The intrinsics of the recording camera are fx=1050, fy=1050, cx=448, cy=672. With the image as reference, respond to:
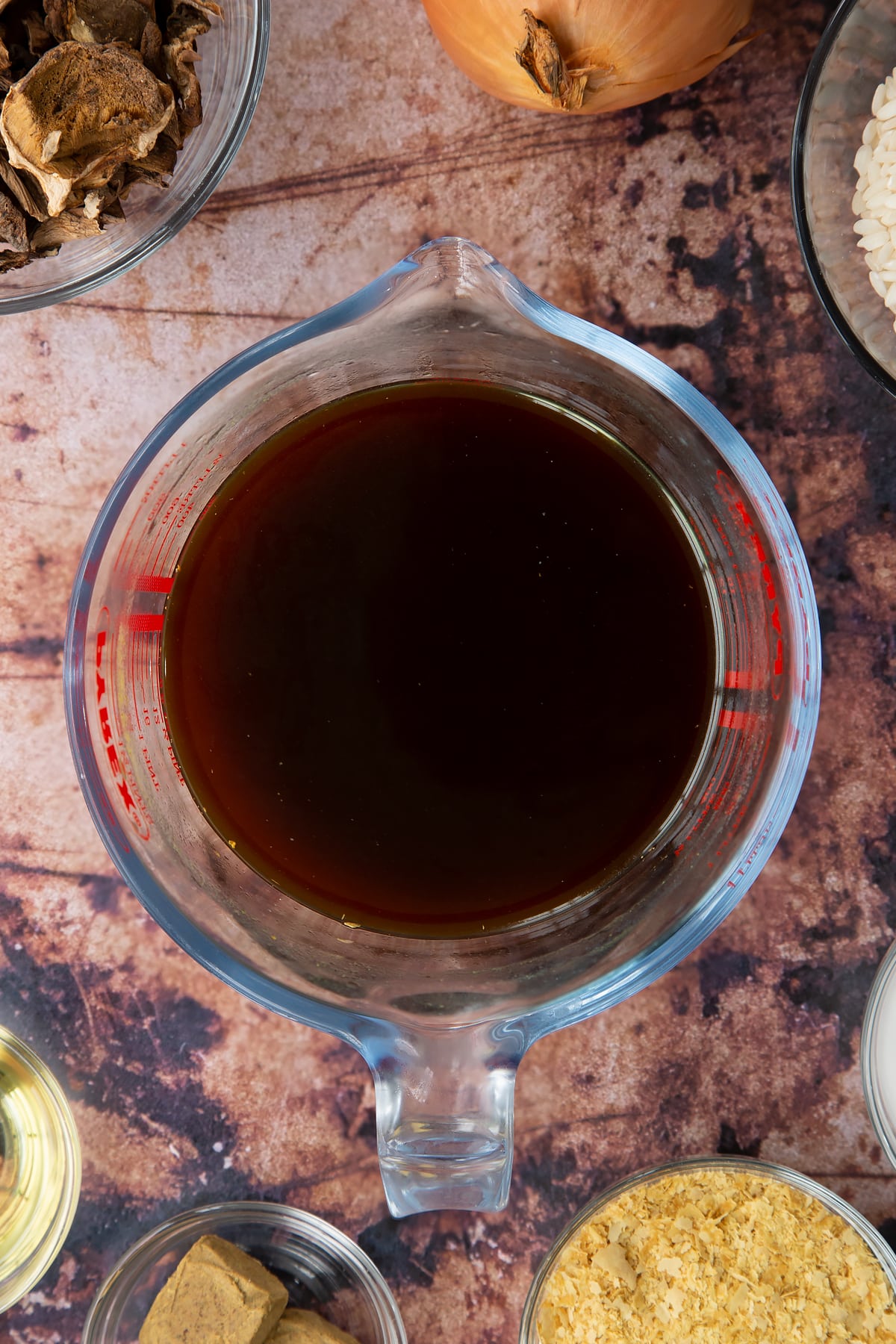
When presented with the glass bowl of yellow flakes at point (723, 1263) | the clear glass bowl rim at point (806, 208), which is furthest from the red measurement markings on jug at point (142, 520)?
the glass bowl of yellow flakes at point (723, 1263)

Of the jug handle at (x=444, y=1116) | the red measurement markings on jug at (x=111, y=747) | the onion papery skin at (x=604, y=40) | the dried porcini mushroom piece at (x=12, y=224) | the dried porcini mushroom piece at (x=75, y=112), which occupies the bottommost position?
the jug handle at (x=444, y=1116)

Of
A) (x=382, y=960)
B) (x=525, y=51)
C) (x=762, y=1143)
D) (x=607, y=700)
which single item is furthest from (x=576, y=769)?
(x=525, y=51)

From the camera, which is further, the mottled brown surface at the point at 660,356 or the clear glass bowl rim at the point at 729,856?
the mottled brown surface at the point at 660,356

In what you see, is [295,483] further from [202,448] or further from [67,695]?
[67,695]

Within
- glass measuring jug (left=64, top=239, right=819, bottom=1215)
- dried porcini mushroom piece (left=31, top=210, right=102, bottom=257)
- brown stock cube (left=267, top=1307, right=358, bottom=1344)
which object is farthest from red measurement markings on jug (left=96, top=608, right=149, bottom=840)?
brown stock cube (left=267, top=1307, right=358, bottom=1344)

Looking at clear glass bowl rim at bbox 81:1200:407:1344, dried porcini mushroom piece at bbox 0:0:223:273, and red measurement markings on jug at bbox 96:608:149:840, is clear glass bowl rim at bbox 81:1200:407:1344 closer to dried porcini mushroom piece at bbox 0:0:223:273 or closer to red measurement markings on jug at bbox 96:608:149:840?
red measurement markings on jug at bbox 96:608:149:840

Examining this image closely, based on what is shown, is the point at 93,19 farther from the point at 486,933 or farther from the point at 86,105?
the point at 486,933

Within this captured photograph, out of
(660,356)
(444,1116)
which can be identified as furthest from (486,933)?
(660,356)

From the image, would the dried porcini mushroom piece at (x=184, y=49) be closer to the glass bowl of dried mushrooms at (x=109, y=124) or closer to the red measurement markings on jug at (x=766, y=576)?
the glass bowl of dried mushrooms at (x=109, y=124)
